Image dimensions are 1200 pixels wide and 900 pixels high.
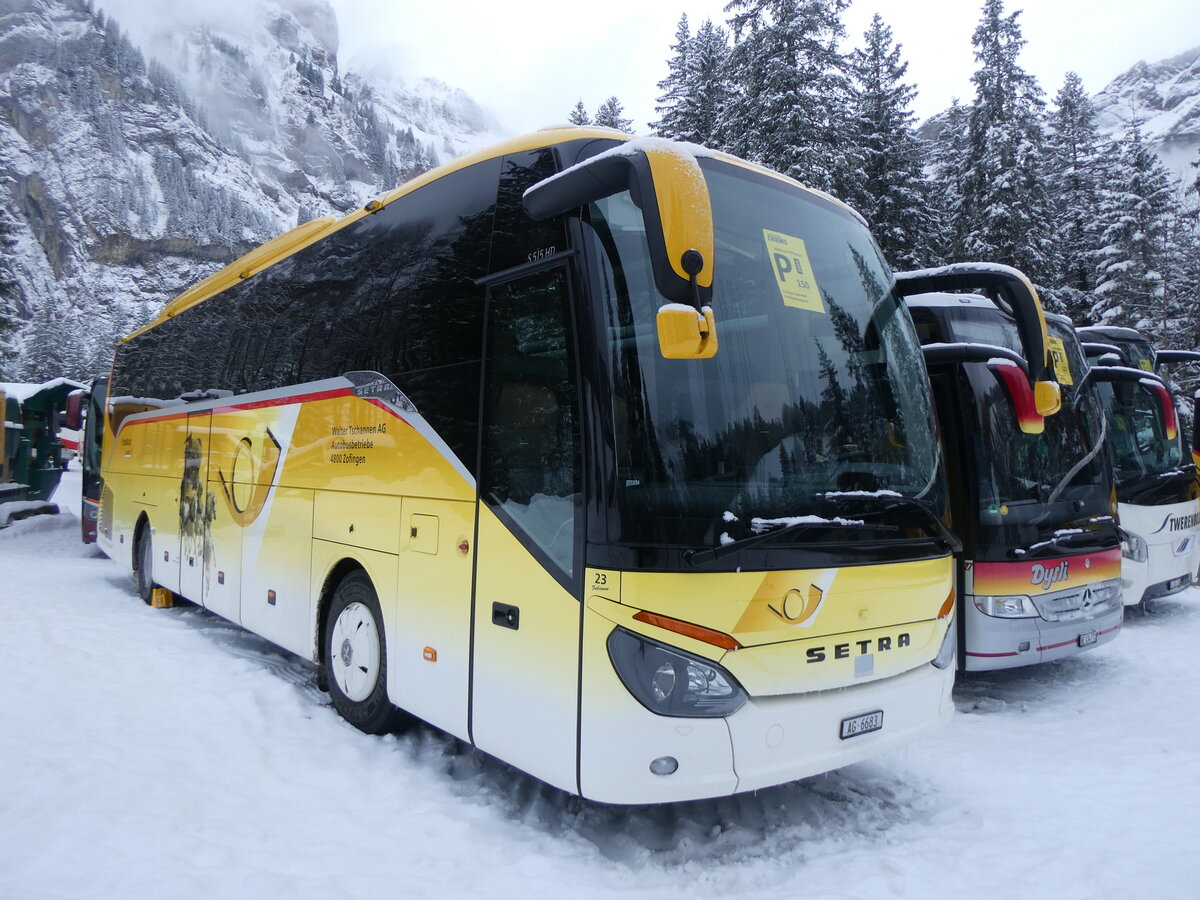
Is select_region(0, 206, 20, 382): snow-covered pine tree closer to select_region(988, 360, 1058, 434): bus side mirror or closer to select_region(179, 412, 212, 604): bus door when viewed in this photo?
select_region(179, 412, 212, 604): bus door

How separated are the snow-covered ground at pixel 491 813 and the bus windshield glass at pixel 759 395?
1531mm

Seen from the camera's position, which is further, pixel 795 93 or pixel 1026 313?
pixel 795 93

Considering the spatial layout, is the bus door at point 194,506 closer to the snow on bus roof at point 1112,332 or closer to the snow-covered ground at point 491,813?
the snow-covered ground at point 491,813

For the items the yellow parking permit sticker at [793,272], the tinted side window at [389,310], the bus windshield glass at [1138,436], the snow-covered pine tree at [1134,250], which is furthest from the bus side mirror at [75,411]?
the snow-covered pine tree at [1134,250]

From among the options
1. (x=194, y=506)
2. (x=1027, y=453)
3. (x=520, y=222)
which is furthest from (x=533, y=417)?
(x=194, y=506)

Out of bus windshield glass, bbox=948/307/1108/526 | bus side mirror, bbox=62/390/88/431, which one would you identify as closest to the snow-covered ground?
bus windshield glass, bbox=948/307/1108/526

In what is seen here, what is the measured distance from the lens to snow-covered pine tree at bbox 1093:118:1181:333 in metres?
32.8

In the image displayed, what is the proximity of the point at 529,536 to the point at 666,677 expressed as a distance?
946 mm

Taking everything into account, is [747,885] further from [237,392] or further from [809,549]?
[237,392]

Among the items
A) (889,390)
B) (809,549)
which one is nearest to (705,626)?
(809,549)

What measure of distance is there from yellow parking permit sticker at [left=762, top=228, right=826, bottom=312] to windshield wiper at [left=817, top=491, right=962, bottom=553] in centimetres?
94

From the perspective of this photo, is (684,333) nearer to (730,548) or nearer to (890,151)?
(730,548)

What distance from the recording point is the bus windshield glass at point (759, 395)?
11.2 feet

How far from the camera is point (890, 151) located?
30.0 meters
